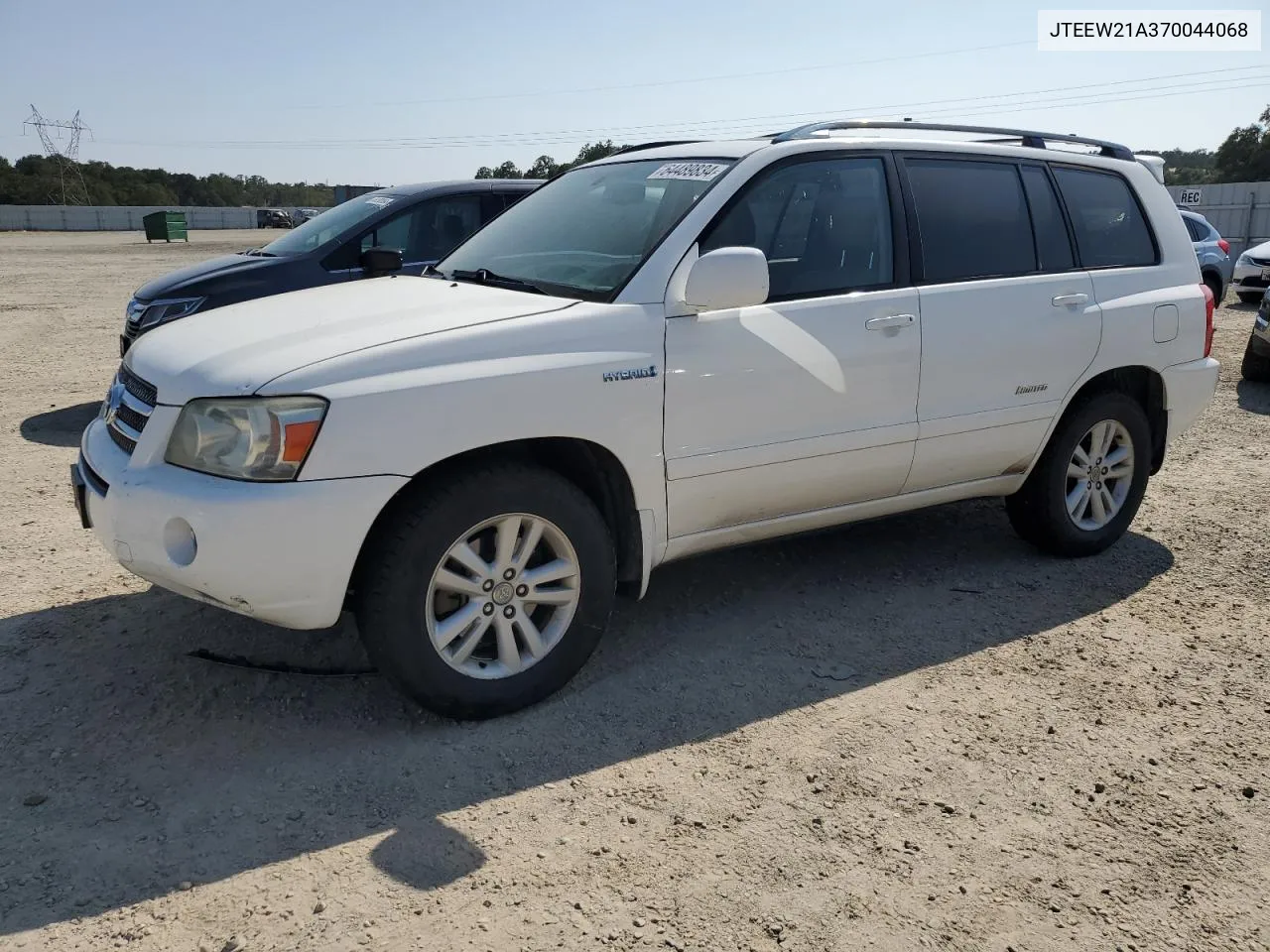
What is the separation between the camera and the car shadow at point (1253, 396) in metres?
9.24

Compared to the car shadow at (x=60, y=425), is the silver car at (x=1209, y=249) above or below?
above

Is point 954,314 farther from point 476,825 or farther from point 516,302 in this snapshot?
point 476,825

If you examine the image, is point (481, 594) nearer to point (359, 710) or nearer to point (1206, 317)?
point (359, 710)

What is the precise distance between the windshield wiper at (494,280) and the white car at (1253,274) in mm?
15555

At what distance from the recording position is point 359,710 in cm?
359

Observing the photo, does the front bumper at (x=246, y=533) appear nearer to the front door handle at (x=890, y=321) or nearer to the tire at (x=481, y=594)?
the tire at (x=481, y=594)

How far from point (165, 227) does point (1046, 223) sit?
46.5 metres

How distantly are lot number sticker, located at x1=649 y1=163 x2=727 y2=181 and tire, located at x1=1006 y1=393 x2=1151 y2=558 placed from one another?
2.11 meters

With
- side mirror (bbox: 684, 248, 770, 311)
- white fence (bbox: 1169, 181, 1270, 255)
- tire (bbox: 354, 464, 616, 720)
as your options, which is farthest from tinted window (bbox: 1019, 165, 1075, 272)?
white fence (bbox: 1169, 181, 1270, 255)

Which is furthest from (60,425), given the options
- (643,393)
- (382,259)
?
(643,393)

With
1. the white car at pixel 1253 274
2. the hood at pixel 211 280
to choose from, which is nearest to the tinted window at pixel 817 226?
the hood at pixel 211 280

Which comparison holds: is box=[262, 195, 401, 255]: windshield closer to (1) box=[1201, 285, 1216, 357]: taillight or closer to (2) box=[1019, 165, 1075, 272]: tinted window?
(2) box=[1019, 165, 1075, 272]: tinted window

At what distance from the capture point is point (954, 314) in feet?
14.2

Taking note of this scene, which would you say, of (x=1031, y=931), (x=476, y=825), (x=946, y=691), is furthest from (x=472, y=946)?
(x=946, y=691)
